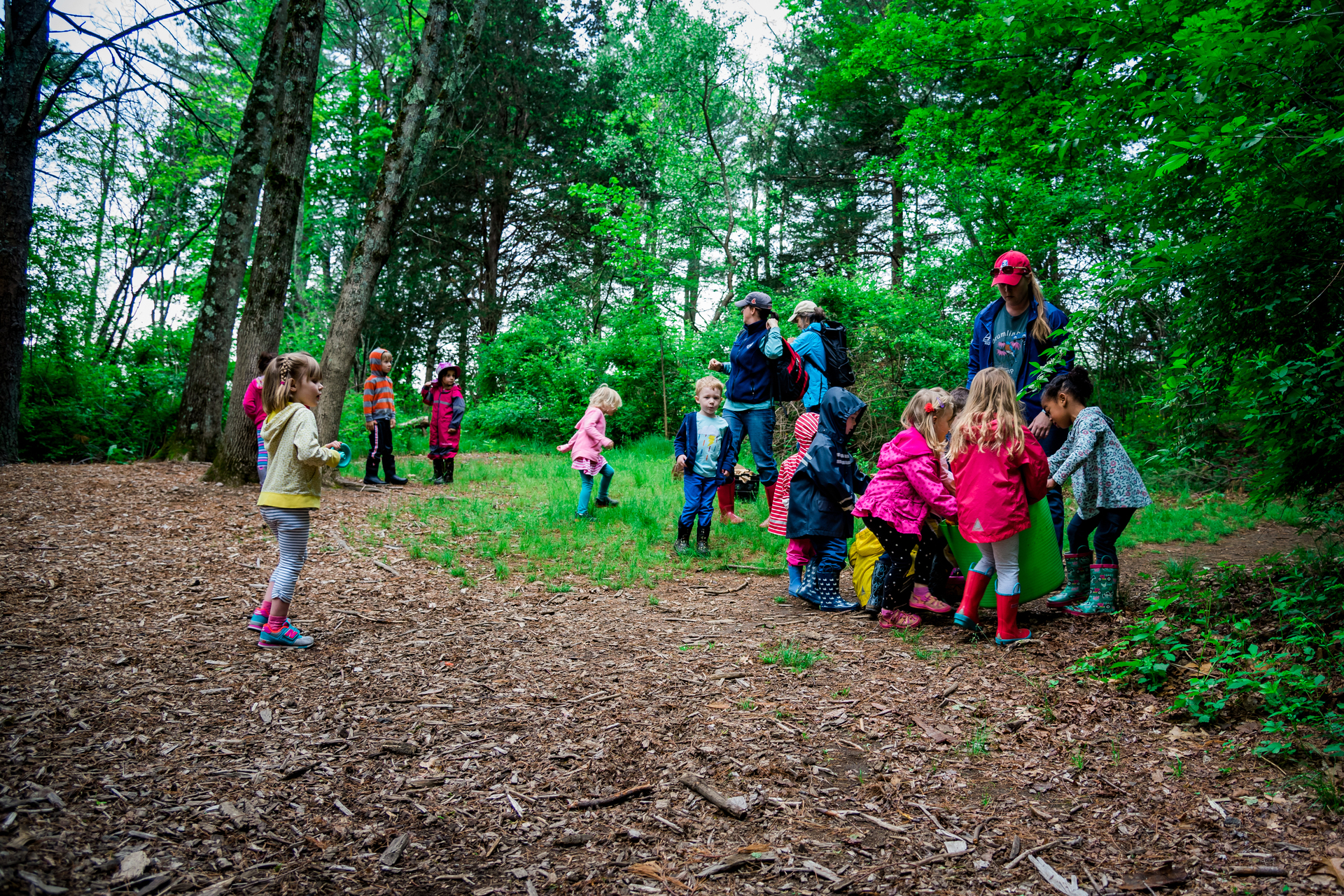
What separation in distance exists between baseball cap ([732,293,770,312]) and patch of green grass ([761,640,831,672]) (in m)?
3.42

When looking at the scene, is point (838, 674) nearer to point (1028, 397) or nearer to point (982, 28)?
point (1028, 397)

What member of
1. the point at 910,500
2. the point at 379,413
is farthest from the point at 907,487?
the point at 379,413

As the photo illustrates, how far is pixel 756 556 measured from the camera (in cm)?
716


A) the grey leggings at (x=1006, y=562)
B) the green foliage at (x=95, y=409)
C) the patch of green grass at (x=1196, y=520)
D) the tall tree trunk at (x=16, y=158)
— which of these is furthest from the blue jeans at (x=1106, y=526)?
the green foliage at (x=95, y=409)

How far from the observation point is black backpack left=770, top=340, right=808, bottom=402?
22.7 ft

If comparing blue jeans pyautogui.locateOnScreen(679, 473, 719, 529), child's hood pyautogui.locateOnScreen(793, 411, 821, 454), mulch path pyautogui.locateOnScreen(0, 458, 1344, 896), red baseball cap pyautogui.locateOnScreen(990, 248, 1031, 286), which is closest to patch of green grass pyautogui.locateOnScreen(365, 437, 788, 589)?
blue jeans pyautogui.locateOnScreen(679, 473, 719, 529)

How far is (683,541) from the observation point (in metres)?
7.16

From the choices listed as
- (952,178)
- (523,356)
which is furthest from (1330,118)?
(523,356)

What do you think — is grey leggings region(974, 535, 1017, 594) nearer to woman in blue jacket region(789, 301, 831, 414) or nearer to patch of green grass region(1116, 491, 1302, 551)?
woman in blue jacket region(789, 301, 831, 414)

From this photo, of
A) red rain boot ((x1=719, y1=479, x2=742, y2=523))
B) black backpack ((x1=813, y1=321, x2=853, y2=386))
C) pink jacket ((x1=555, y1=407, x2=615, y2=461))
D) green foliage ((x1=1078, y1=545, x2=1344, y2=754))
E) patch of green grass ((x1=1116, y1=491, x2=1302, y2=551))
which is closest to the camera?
green foliage ((x1=1078, y1=545, x2=1344, y2=754))

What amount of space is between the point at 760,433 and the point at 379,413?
19.8ft

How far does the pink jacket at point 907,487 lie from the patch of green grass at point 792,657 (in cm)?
105

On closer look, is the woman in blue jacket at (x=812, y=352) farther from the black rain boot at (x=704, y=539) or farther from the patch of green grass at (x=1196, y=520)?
the patch of green grass at (x=1196, y=520)

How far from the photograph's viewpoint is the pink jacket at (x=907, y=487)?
477cm
